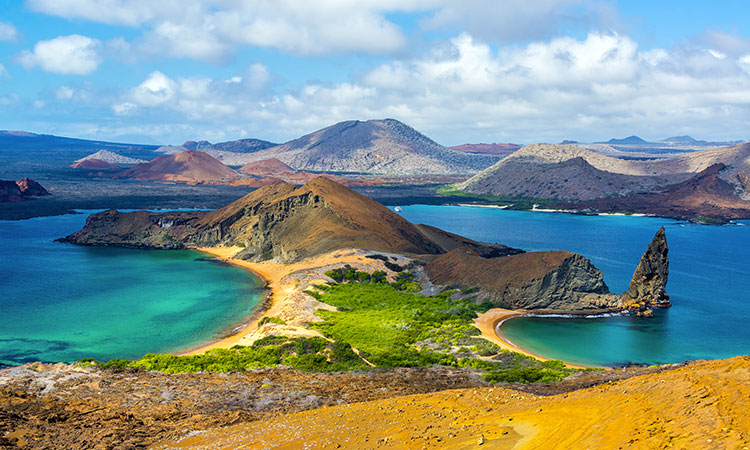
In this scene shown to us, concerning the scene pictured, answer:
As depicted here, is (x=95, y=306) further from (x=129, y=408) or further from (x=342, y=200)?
(x=342, y=200)

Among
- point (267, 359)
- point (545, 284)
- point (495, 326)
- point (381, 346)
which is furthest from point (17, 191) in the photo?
point (545, 284)

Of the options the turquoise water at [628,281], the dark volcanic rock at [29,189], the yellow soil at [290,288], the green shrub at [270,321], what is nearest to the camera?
the yellow soil at [290,288]

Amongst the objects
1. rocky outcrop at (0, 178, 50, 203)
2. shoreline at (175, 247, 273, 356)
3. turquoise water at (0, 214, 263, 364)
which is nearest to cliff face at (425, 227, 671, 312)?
shoreline at (175, 247, 273, 356)

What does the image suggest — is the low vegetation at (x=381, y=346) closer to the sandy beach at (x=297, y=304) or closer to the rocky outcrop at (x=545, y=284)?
the sandy beach at (x=297, y=304)

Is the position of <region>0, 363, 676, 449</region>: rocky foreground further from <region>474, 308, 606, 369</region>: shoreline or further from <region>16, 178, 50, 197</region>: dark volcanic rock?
<region>16, 178, 50, 197</region>: dark volcanic rock

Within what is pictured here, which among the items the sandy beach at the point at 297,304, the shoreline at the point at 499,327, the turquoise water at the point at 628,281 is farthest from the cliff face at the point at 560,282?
the turquoise water at the point at 628,281

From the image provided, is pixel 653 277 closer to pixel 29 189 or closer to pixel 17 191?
pixel 17 191
